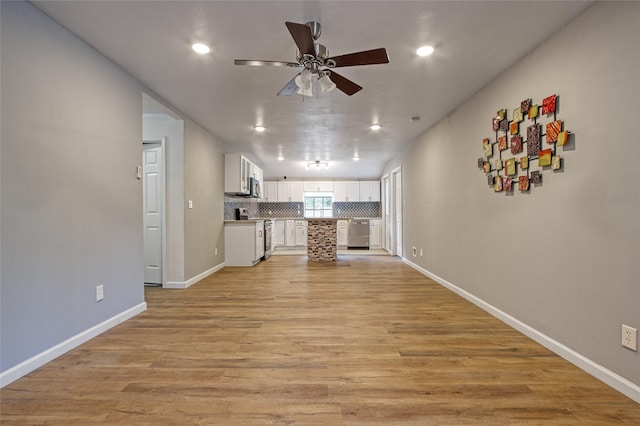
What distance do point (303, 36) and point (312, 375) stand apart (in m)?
2.15

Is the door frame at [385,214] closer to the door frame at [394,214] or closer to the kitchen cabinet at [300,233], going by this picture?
the door frame at [394,214]

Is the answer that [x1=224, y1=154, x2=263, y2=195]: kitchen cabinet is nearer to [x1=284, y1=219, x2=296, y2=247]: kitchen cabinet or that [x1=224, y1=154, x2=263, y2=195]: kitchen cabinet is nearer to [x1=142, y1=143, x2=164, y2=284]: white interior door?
[x1=142, y1=143, x2=164, y2=284]: white interior door

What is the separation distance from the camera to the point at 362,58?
1.99 meters

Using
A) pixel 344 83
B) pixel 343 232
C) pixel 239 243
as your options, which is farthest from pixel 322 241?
pixel 344 83

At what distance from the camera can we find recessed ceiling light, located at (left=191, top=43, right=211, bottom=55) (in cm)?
228

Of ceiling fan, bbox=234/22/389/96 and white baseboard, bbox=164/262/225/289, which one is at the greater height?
ceiling fan, bbox=234/22/389/96

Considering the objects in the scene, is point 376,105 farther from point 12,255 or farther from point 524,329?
point 12,255

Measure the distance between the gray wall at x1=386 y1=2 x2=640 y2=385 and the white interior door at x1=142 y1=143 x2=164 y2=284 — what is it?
4141 mm

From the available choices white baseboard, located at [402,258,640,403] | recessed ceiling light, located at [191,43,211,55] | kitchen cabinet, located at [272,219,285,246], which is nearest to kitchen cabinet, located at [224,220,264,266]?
kitchen cabinet, located at [272,219,285,246]

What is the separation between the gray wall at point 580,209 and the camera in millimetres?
1610

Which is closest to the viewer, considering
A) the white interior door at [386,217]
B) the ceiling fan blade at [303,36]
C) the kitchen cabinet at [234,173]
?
the ceiling fan blade at [303,36]

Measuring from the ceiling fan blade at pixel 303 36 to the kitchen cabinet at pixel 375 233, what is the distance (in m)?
6.85

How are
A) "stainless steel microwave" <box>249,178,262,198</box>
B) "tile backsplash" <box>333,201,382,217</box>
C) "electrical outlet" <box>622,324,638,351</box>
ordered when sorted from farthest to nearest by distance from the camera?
"tile backsplash" <box>333,201,382,217</box> < "stainless steel microwave" <box>249,178,262,198</box> < "electrical outlet" <box>622,324,638,351</box>

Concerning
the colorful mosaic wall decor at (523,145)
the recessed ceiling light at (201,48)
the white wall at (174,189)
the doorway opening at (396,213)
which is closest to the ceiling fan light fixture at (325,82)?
the recessed ceiling light at (201,48)
